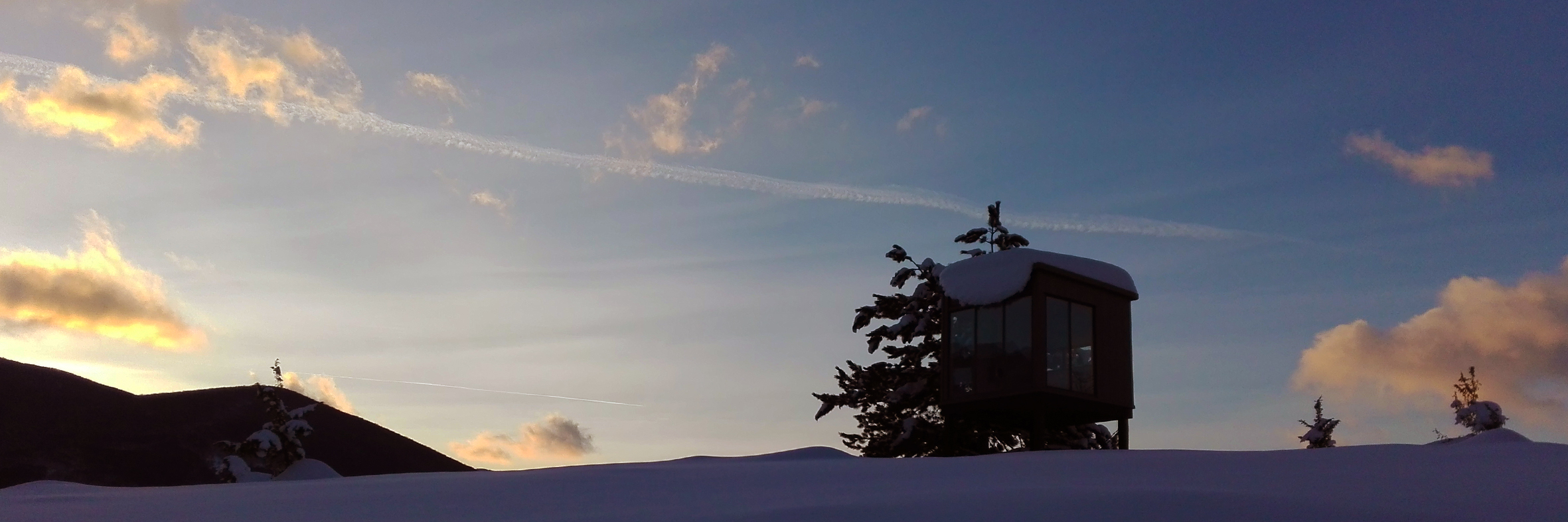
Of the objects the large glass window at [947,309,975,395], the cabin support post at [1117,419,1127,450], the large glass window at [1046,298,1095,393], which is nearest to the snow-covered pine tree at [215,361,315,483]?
the large glass window at [947,309,975,395]

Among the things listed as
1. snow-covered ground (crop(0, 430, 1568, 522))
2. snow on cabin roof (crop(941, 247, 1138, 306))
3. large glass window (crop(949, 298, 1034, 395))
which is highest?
snow on cabin roof (crop(941, 247, 1138, 306))

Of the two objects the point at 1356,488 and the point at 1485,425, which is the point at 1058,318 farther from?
the point at 1356,488

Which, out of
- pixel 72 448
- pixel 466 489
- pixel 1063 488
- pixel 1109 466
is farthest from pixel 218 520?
pixel 72 448

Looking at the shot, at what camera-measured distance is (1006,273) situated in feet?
62.8

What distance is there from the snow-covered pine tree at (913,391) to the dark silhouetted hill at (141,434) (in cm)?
1068

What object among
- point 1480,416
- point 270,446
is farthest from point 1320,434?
point 270,446

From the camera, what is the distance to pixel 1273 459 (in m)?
7.74

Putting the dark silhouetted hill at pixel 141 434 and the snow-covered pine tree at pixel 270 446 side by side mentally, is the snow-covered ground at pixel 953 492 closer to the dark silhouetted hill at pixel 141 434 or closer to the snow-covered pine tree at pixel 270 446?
the snow-covered pine tree at pixel 270 446

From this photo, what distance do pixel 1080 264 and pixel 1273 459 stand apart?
39.5 ft

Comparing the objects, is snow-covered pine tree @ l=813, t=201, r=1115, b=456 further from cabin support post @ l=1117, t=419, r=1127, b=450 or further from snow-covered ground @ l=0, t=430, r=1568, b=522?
snow-covered ground @ l=0, t=430, r=1568, b=522

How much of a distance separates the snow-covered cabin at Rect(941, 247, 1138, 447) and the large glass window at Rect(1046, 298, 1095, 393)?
1 centimetres

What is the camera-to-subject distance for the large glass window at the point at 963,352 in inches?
781

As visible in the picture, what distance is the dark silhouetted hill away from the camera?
28.5m

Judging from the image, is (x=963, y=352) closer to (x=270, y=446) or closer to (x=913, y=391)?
(x=913, y=391)
